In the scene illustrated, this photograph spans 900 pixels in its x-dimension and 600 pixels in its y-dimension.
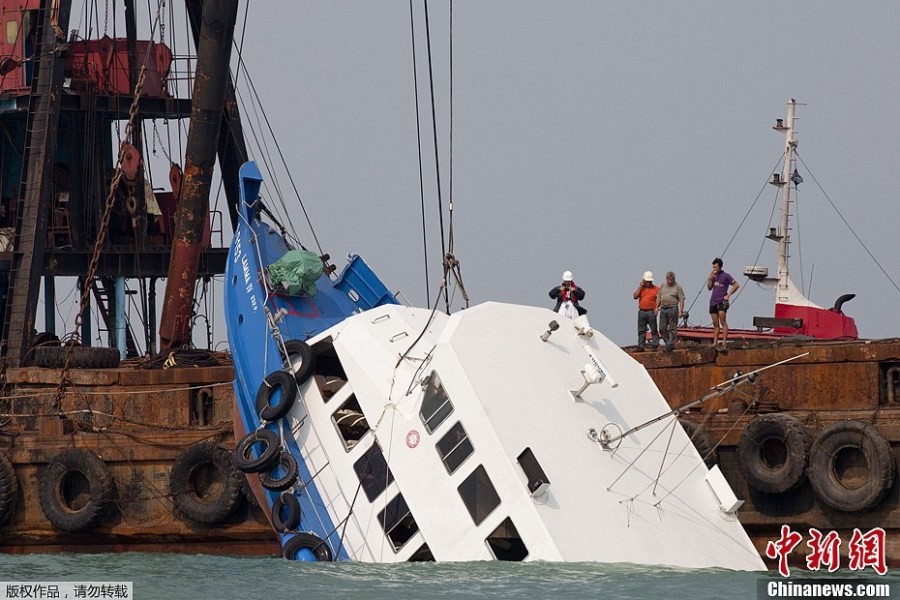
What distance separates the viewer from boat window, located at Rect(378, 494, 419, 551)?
52.5ft

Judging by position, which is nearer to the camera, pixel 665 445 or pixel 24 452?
pixel 665 445

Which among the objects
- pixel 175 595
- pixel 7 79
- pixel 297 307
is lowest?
pixel 175 595

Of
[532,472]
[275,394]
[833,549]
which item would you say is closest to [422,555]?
[532,472]

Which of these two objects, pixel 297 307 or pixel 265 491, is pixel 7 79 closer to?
pixel 297 307

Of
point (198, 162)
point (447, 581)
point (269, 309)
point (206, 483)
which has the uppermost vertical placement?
point (198, 162)

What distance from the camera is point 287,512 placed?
17109 millimetres

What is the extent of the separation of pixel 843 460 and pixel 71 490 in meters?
9.80

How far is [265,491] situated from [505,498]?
3862 mm

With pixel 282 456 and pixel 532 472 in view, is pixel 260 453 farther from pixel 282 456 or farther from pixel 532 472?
pixel 532 472

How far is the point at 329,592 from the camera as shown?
15.0 meters

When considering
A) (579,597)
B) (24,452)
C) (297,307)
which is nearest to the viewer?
(579,597)

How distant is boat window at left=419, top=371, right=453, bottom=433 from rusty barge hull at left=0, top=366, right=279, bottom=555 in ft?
15.1

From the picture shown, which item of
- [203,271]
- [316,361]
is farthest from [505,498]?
[203,271]

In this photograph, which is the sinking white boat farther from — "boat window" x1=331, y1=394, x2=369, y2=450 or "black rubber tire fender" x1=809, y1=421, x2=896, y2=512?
"black rubber tire fender" x1=809, y1=421, x2=896, y2=512
